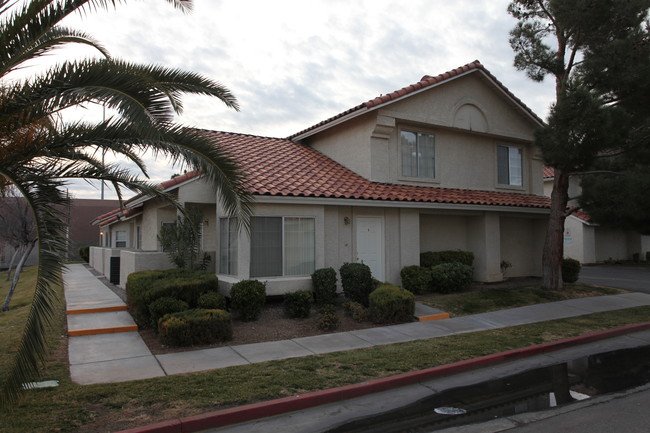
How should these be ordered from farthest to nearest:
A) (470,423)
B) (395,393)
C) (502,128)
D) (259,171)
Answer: (502,128)
(259,171)
(395,393)
(470,423)

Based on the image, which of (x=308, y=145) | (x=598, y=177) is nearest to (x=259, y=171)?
(x=308, y=145)

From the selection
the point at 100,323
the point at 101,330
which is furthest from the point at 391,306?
the point at 100,323

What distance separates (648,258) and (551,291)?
62.7 feet

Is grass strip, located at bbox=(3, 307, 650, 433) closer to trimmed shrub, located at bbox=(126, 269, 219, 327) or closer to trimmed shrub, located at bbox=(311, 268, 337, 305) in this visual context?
trimmed shrub, located at bbox=(126, 269, 219, 327)

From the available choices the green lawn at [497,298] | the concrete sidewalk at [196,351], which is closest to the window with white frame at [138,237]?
the concrete sidewalk at [196,351]

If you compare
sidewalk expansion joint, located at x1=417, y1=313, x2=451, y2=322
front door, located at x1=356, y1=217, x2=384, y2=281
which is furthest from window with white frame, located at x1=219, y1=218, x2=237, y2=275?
sidewalk expansion joint, located at x1=417, y1=313, x2=451, y2=322

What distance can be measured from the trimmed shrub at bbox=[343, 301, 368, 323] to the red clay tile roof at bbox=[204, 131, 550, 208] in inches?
109

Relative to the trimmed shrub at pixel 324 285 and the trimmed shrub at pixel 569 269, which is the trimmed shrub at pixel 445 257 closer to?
the trimmed shrub at pixel 569 269

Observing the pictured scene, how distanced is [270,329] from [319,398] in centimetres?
384

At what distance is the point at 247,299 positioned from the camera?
9.95 metres

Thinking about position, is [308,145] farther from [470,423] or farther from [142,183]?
[470,423]

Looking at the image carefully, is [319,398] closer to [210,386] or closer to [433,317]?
[210,386]

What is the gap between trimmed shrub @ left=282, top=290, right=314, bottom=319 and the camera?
1036 centimetres

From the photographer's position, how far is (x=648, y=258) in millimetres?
28156
